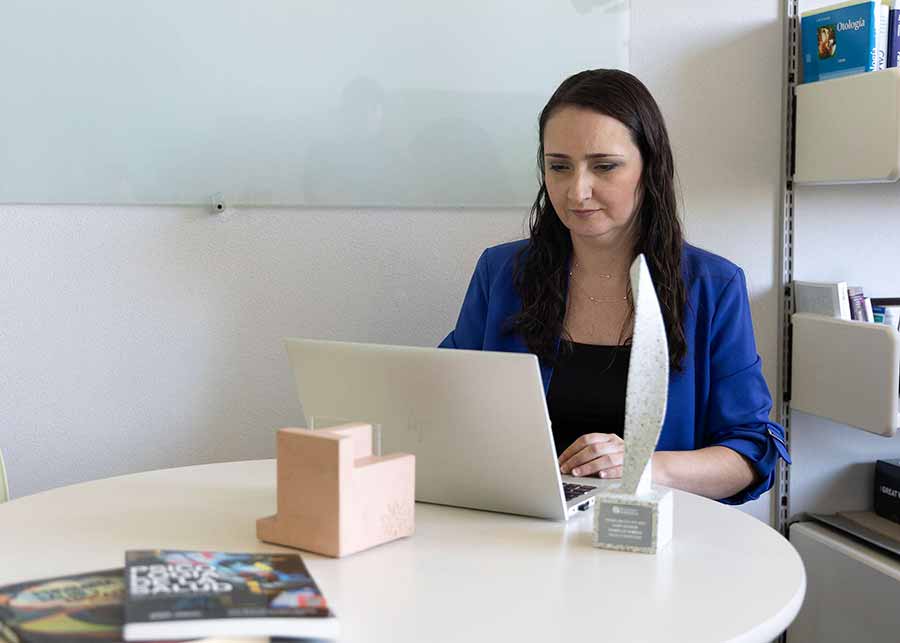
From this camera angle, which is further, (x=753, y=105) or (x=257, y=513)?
(x=753, y=105)

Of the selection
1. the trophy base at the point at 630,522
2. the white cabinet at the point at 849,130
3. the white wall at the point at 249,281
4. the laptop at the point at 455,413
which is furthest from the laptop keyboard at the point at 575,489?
the white cabinet at the point at 849,130

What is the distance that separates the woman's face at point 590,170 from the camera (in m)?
2.00

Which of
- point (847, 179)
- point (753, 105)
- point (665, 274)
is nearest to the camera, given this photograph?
point (665, 274)

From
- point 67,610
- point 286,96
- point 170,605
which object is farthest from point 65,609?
point 286,96

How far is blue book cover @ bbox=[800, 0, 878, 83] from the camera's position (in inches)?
89.9

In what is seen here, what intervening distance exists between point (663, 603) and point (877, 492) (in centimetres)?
168

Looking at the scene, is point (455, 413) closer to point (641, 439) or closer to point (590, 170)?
point (641, 439)

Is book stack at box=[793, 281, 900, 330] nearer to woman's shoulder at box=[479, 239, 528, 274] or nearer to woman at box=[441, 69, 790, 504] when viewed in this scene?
woman at box=[441, 69, 790, 504]

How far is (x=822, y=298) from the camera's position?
8.08ft

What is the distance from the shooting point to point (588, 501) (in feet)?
5.03

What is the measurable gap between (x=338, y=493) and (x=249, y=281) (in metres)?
1.11

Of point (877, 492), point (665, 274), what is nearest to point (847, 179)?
point (665, 274)

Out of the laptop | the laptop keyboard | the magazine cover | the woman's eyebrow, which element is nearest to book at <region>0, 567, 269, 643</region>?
the magazine cover

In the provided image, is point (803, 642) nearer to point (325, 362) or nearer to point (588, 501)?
point (588, 501)
